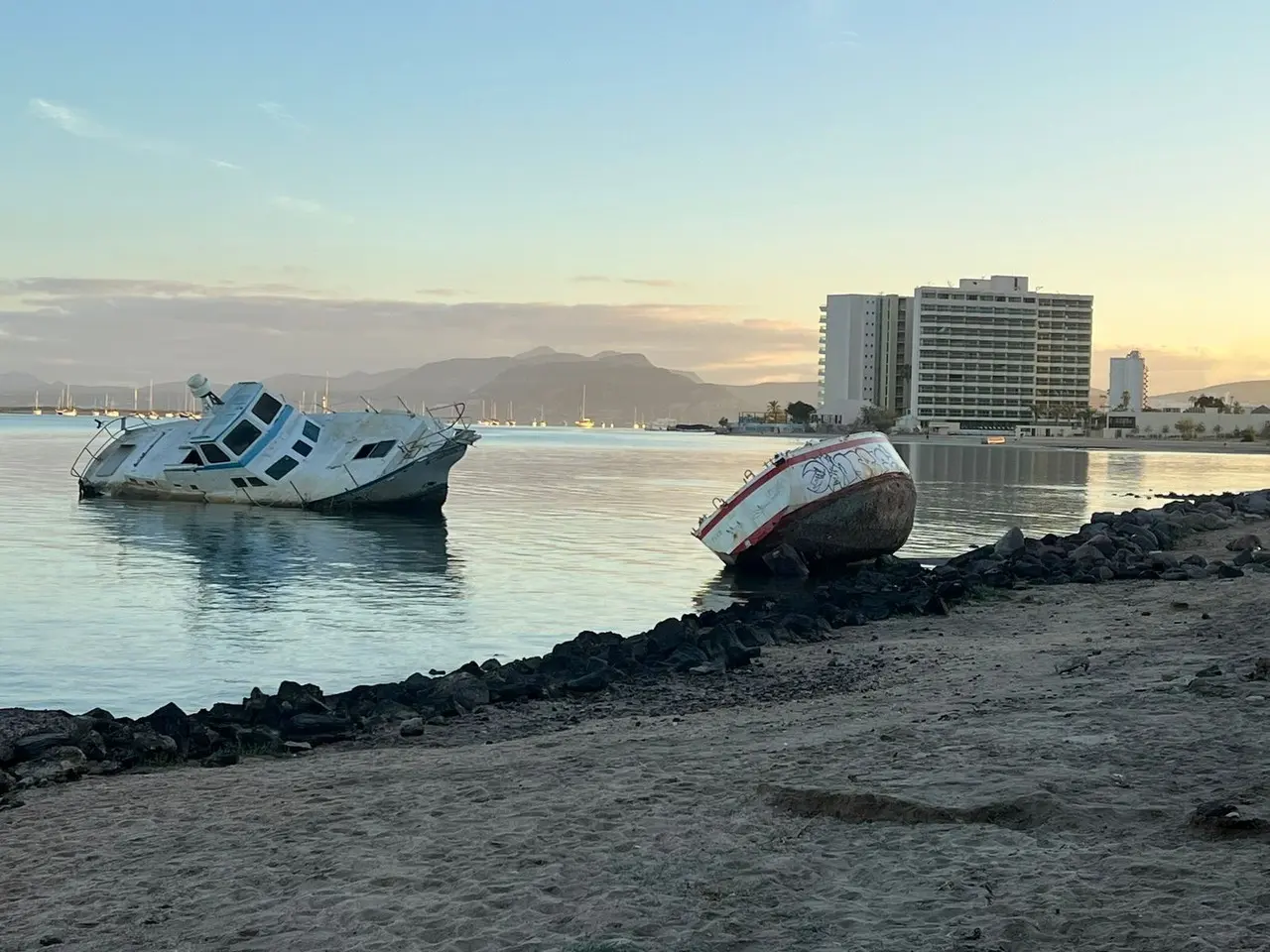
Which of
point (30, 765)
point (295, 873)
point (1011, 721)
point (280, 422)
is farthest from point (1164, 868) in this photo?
point (280, 422)

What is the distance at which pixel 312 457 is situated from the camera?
41.7 meters

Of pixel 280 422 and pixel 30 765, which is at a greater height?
pixel 280 422

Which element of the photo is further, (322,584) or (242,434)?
(242,434)

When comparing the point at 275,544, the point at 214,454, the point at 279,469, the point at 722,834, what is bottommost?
the point at 275,544

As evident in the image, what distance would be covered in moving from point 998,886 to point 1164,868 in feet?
2.56

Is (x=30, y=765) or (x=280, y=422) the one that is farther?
(x=280, y=422)

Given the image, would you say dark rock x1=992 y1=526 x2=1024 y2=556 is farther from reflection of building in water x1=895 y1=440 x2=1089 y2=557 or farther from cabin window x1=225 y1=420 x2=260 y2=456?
cabin window x1=225 y1=420 x2=260 y2=456

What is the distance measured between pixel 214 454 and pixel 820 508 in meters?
24.4

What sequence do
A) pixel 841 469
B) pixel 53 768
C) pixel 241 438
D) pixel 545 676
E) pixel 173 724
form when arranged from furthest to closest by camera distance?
pixel 241 438 < pixel 841 469 < pixel 545 676 < pixel 173 724 < pixel 53 768

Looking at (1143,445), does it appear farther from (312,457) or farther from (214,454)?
(214,454)

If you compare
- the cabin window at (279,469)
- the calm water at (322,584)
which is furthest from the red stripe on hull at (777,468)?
the cabin window at (279,469)

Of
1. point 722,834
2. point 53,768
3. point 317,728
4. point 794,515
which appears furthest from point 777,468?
point 722,834

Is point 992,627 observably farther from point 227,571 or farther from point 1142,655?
point 227,571

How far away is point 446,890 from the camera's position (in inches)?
243
